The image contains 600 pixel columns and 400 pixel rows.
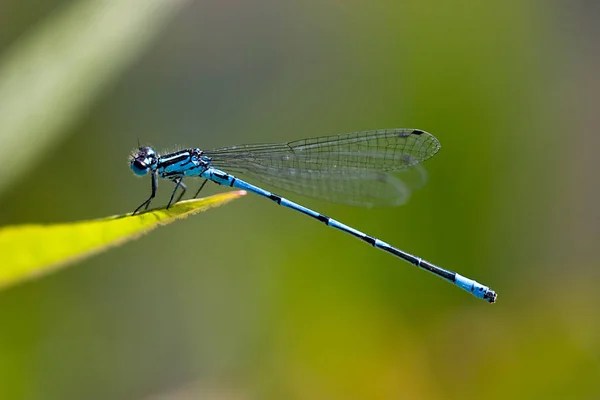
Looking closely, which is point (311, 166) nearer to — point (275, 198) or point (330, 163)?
point (330, 163)

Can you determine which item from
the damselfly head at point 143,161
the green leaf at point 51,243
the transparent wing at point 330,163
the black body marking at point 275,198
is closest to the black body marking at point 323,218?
the transparent wing at point 330,163

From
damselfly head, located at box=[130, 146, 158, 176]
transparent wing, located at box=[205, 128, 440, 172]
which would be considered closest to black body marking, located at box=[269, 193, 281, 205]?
transparent wing, located at box=[205, 128, 440, 172]

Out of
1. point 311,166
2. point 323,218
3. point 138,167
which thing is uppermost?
point 311,166

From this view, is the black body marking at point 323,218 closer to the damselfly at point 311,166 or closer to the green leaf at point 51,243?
the damselfly at point 311,166

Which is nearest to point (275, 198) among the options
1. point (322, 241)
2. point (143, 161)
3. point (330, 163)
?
point (330, 163)

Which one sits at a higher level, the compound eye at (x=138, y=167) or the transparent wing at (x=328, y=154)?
the transparent wing at (x=328, y=154)

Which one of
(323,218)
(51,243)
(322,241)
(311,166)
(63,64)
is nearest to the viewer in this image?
(51,243)

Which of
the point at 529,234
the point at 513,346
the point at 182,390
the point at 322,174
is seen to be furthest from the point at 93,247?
the point at 529,234
